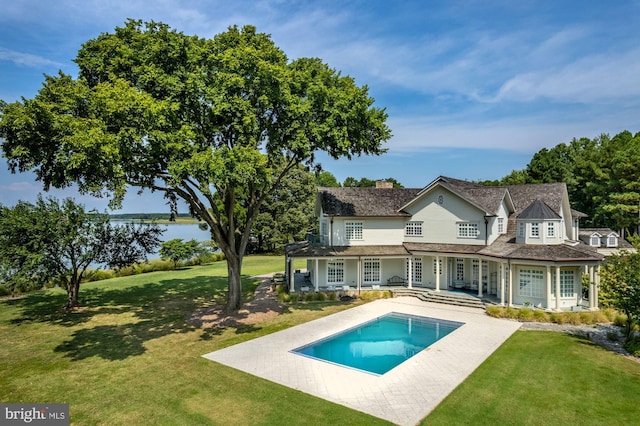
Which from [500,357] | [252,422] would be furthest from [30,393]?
[500,357]

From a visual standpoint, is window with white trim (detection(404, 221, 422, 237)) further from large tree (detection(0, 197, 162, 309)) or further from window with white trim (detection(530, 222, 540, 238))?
large tree (detection(0, 197, 162, 309))

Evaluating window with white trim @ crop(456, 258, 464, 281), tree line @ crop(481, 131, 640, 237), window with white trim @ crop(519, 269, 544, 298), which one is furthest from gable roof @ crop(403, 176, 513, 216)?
tree line @ crop(481, 131, 640, 237)

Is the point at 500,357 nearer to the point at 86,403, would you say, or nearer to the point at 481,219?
the point at 481,219

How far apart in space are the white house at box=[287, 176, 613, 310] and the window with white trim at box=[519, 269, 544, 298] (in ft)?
0.17

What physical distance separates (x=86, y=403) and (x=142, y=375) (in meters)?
2.04

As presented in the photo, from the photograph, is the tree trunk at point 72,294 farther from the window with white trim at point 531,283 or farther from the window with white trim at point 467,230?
the window with white trim at point 531,283

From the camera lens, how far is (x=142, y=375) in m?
12.2

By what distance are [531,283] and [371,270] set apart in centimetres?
1048

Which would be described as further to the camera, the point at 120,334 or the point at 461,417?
the point at 120,334

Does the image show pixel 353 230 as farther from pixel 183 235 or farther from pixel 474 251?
pixel 183 235

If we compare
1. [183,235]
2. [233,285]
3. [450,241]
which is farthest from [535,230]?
[183,235]

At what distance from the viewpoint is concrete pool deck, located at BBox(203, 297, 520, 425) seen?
10375 millimetres

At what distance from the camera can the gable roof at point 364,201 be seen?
90.5 ft

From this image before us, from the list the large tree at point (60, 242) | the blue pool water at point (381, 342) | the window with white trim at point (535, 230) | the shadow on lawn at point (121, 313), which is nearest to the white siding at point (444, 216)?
the window with white trim at point (535, 230)
